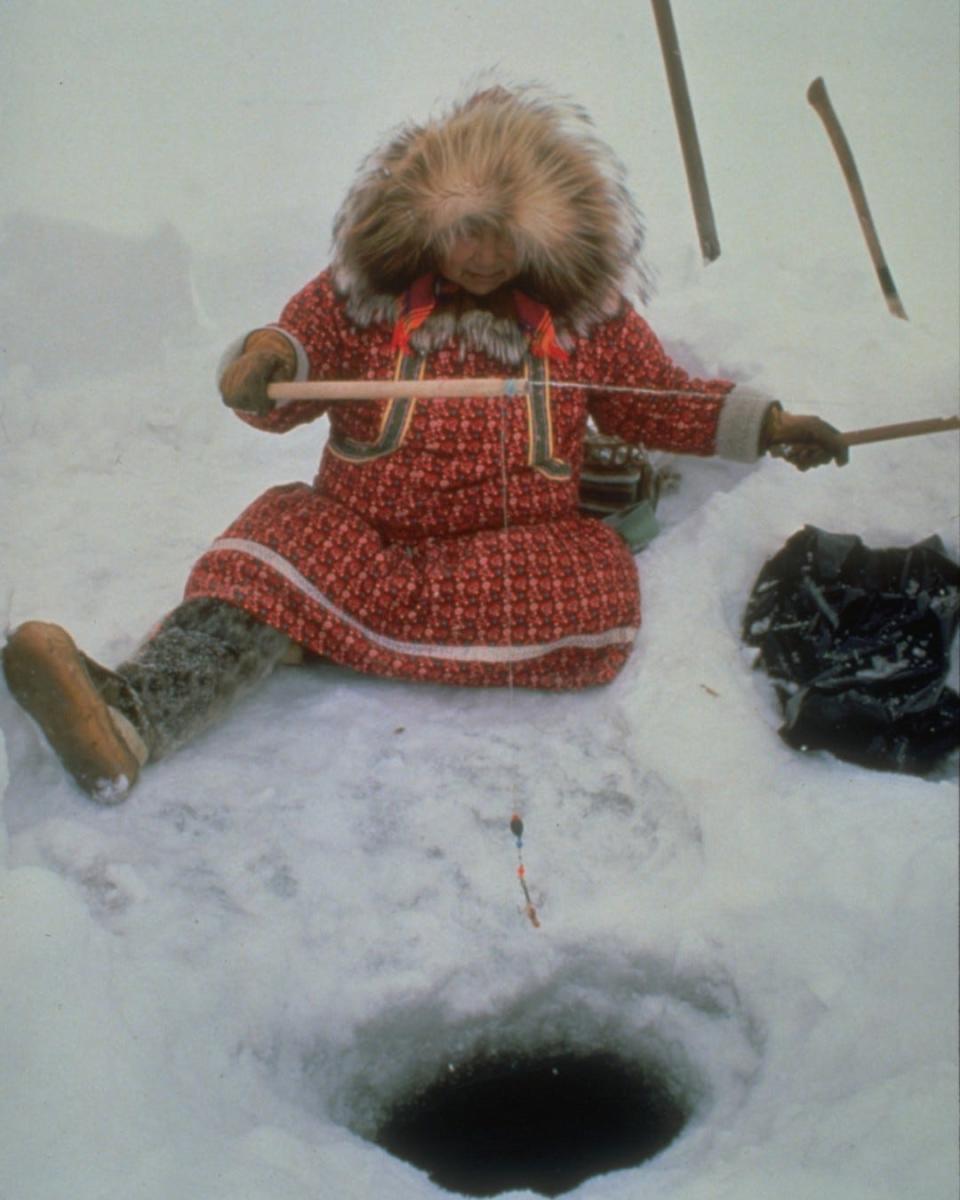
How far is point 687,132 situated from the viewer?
349cm

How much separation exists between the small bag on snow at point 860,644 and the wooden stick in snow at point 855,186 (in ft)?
4.06

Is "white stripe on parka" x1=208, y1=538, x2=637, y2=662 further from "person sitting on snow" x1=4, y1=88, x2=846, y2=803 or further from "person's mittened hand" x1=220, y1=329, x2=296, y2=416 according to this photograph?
"person's mittened hand" x1=220, y1=329, x2=296, y2=416

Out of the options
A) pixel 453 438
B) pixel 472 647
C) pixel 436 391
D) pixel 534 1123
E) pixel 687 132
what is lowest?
pixel 534 1123

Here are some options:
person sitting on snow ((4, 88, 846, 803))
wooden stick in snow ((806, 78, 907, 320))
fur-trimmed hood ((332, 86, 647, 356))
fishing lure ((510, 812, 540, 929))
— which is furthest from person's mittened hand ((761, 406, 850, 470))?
wooden stick in snow ((806, 78, 907, 320))

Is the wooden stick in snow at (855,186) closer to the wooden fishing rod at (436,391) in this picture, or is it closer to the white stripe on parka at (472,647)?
the wooden fishing rod at (436,391)

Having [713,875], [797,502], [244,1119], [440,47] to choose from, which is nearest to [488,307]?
[797,502]

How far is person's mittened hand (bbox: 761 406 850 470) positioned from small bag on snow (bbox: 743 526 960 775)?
0.57 ft

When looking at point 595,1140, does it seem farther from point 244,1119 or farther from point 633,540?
point 633,540

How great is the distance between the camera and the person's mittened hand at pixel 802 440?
208cm

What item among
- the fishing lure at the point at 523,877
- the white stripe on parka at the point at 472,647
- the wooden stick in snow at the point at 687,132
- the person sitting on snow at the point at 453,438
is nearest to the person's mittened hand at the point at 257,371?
the person sitting on snow at the point at 453,438

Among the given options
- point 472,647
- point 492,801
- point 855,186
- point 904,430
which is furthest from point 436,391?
point 855,186

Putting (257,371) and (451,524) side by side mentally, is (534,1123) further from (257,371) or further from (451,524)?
(257,371)

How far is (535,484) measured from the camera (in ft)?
7.40

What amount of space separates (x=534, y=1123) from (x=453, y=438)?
132cm
